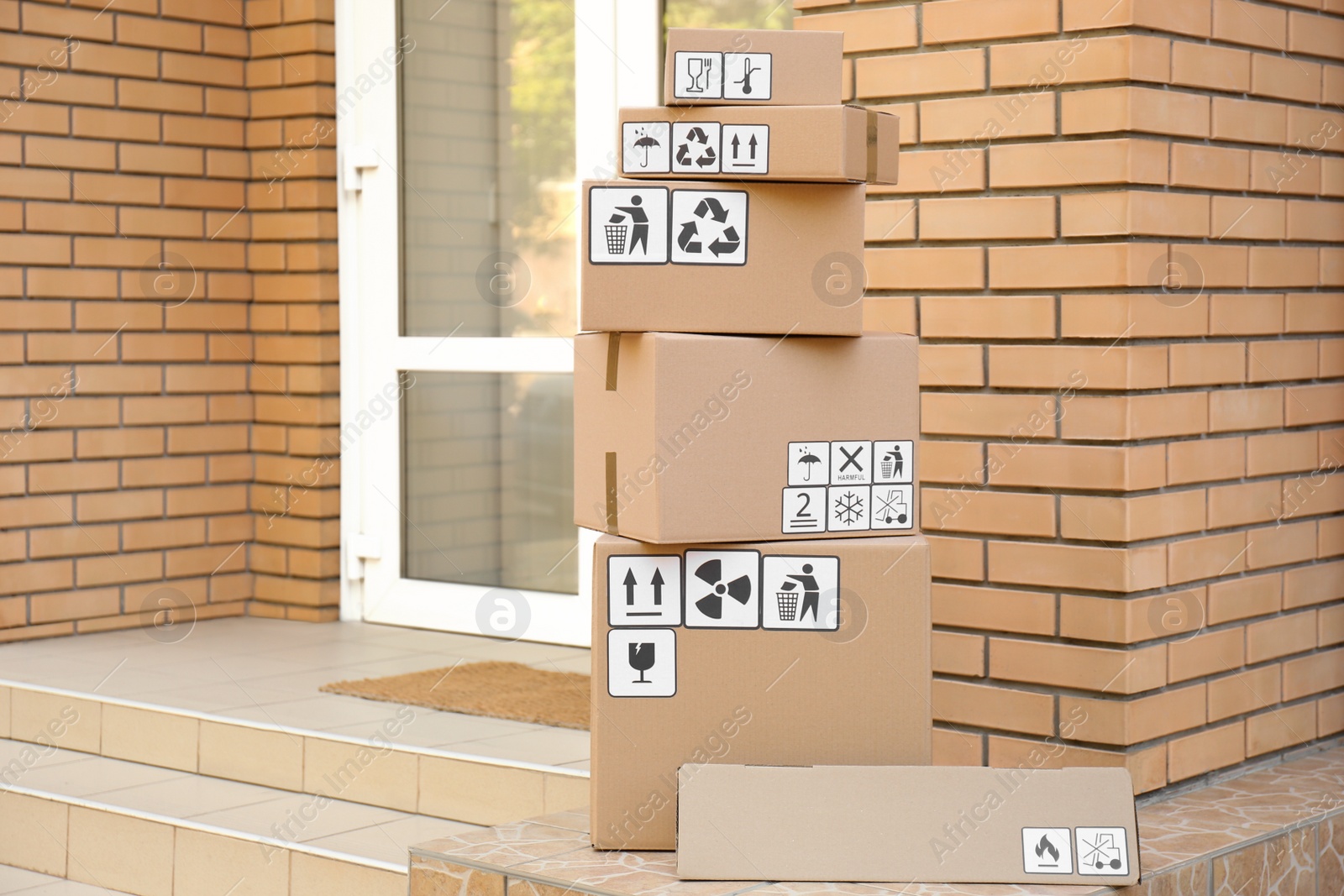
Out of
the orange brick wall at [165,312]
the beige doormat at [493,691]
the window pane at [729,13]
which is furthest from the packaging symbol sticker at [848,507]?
the orange brick wall at [165,312]

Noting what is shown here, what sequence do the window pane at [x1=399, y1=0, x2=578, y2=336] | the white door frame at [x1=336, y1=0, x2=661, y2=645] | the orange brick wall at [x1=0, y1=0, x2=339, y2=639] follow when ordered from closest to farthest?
the window pane at [x1=399, y1=0, x2=578, y2=336] → the orange brick wall at [x1=0, y1=0, x2=339, y2=639] → the white door frame at [x1=336, y1=0, x2=661, y2=645]

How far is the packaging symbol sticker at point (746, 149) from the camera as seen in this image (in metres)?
2.16

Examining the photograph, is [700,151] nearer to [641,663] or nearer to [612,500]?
[612,500]

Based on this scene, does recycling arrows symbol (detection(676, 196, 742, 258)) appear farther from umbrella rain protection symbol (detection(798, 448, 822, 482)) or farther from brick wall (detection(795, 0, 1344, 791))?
brick wall (detection(795, 0, 1344, 791))

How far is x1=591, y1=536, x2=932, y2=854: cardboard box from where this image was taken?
7.21ft

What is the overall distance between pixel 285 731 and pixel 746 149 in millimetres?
1719

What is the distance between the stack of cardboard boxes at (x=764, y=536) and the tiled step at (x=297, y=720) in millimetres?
732

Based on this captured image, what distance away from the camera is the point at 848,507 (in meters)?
2.24

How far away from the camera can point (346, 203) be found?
4.54 meters

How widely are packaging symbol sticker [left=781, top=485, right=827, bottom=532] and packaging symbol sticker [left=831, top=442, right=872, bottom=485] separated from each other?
0.10ft

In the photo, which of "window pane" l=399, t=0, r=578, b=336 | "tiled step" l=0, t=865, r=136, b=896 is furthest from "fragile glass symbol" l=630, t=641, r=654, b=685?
"window pane" l=399, t=0, r=578, b=336

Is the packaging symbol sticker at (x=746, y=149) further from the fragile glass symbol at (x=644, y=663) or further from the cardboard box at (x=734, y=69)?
the fragile glass symbol at (x=644, y=663)

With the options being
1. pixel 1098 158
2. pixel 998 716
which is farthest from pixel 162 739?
pixel 1098 158

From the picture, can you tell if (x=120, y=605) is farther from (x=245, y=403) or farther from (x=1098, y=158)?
(x=1098, y=158)
